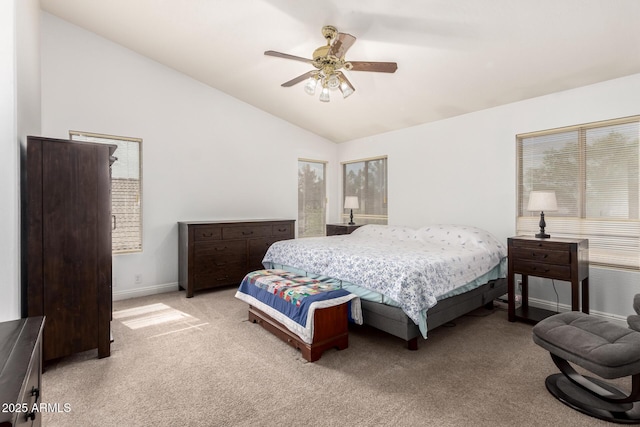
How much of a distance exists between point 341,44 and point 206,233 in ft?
9.71

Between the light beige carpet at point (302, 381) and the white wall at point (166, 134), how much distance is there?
1.64 meters

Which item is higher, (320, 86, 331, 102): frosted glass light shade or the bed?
(320, 86, 331, 102): frosted glass light shade

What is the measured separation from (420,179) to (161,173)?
12.5 ft

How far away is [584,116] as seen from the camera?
334 cm

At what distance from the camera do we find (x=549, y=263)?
3057 mm

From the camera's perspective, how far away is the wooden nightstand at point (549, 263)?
2.91 metres

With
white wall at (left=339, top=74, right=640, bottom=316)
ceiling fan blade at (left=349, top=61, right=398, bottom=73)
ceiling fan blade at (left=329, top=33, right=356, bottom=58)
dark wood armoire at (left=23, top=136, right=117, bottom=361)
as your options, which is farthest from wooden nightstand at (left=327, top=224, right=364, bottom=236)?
dark wood armoire at (left=23, top=136, right=117, bottom=361)

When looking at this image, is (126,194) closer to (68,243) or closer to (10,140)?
(68,243)

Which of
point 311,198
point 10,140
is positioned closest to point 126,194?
point 10,140

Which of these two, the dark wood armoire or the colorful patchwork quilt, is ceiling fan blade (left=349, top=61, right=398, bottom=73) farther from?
the dark wood armoire

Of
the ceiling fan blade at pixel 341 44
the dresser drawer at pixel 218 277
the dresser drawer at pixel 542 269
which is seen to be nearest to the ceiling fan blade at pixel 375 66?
the ceiling fan blade at pixel 341 44

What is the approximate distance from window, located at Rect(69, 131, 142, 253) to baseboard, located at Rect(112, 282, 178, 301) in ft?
1.76

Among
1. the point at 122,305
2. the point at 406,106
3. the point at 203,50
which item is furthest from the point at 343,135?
the point at 122,305

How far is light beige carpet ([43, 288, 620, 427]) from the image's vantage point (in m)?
1.81
